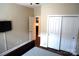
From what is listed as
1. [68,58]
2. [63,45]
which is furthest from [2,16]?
[68,58]

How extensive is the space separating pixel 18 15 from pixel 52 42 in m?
1.49

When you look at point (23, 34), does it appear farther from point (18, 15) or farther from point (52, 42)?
point (52, 42)

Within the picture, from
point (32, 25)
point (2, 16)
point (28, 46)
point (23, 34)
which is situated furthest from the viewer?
point (32, 25)

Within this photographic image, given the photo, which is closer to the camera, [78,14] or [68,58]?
[68,58]

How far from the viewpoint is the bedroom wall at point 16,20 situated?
95.6 inches

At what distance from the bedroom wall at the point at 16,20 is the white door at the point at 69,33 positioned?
4.33 feet

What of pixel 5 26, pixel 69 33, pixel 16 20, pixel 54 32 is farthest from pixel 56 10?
pixel 5 26

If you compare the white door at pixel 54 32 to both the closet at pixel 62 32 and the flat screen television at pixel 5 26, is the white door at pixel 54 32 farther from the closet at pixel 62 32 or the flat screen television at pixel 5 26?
the flat screen television at pixel 5 26

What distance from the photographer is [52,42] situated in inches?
109

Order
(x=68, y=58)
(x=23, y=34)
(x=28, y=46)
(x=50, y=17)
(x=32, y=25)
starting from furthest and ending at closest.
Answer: (x=32, y=25), (x=23, y=34), (x=50, y=17), (x=28, y=46), (x=68, y=58)

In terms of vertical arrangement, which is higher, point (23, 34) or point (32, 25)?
point (32, 25)

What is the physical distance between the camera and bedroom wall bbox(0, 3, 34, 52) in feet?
7.97

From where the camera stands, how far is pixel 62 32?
2695mm

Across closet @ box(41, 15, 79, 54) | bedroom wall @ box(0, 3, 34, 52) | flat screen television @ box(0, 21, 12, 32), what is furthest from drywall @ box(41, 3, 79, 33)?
flat screen television @ box(0, 21, 12, 32)
